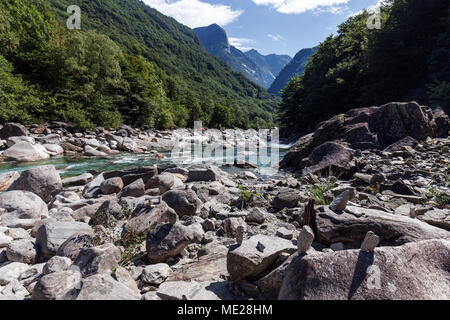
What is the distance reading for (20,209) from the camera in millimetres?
4164

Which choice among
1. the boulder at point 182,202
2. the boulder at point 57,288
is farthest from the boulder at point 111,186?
the boulder at point 57,288

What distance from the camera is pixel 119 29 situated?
336ft

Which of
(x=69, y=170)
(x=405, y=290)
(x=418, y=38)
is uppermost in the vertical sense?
(x=418, y=38)

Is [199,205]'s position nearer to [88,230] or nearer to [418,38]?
[88,230]

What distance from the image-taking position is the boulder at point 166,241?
2725mm

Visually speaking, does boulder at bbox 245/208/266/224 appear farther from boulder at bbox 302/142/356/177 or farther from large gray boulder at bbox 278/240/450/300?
boulder at bbox 302/142/356/177

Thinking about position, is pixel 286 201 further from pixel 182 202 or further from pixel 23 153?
pixel 23 153

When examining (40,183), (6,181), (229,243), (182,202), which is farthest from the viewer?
(6,181)

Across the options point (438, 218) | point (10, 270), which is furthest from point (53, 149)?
point (438, 218)

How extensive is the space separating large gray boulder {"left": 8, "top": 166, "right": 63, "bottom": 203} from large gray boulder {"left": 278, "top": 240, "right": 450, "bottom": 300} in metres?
6.36

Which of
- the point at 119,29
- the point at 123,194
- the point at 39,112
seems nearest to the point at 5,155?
the point at 123,194

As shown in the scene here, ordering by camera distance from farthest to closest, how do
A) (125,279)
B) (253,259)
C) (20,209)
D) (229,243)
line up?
(20,209) → (229,243) → (125,279) → (253,259)

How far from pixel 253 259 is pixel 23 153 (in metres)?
13.7
